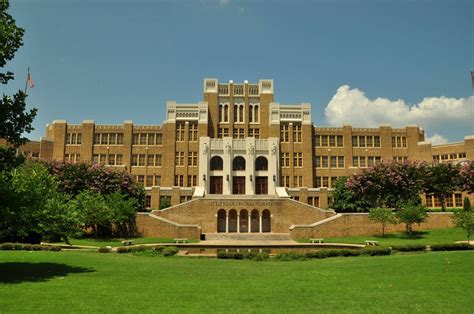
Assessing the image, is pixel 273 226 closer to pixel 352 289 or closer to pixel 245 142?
pixel 245 142

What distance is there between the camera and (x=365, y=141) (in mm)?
61406

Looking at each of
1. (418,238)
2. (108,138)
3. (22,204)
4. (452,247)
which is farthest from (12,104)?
(108,138)

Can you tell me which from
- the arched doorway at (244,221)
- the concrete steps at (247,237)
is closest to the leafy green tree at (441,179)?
the concrete steps at (247,237)

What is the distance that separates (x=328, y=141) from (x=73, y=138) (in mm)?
37586

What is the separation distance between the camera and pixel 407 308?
984 cm

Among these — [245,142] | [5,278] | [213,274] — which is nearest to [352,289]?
[213,274]

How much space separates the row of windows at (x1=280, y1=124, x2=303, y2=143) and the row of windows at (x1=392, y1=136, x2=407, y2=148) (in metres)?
14.4

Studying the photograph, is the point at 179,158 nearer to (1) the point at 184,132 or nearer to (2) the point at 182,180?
(2) the point at 182,180

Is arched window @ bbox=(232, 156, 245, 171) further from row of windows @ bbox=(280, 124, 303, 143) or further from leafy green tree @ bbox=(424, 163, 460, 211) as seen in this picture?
leafy green tree @ bbox=(424, 163, 460, 211)

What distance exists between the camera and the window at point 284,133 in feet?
194

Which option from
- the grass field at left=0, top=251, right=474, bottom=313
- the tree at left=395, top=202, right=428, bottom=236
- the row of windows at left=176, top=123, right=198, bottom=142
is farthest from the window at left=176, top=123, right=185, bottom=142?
the grass field at left=0, top=251, right=474, bottom=313

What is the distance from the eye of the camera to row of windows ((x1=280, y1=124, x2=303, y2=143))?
59.1 meters

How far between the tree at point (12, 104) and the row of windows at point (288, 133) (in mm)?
46119

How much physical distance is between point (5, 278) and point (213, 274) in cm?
728
